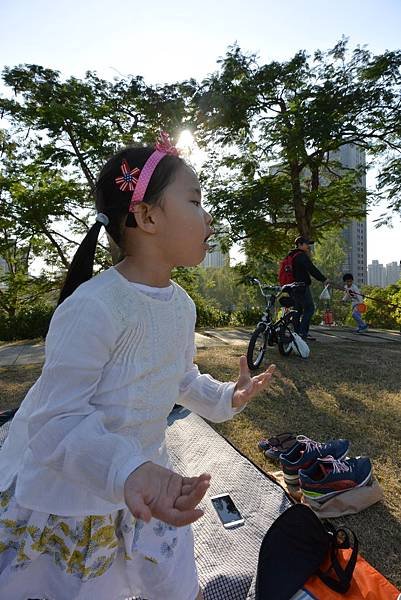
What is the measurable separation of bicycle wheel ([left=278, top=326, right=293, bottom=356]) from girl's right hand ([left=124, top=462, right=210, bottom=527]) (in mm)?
5325

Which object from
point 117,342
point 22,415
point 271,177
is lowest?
point 22,415

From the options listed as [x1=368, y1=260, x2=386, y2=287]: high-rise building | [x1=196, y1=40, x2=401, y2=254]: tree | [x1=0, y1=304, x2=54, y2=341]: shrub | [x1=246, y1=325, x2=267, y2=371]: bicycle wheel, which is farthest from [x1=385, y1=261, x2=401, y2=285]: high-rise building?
[x1=246, y1=325, x2=267, y2=371]: bicycle wheel

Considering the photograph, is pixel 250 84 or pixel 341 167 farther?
pixel 341 167

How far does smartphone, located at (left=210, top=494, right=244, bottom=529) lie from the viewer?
2.03 metres

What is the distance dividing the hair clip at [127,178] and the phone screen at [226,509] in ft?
5.70

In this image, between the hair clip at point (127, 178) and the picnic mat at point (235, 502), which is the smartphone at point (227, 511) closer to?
the picnic mat at point (235, 502)

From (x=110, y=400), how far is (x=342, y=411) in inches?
126

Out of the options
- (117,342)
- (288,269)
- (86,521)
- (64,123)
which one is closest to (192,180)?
(117,342)

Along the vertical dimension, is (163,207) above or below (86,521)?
above

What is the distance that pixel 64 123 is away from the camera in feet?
30.0

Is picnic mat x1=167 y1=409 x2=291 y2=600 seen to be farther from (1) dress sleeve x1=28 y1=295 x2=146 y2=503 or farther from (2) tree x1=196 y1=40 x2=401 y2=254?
(2) tree x1=196 y1=40 x2=401 y2=254

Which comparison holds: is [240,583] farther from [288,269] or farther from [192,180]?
[288,269]

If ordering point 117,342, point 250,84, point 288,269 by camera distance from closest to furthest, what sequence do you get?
point 117,342
point 288,269
point 250,84

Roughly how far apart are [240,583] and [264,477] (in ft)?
2.65
